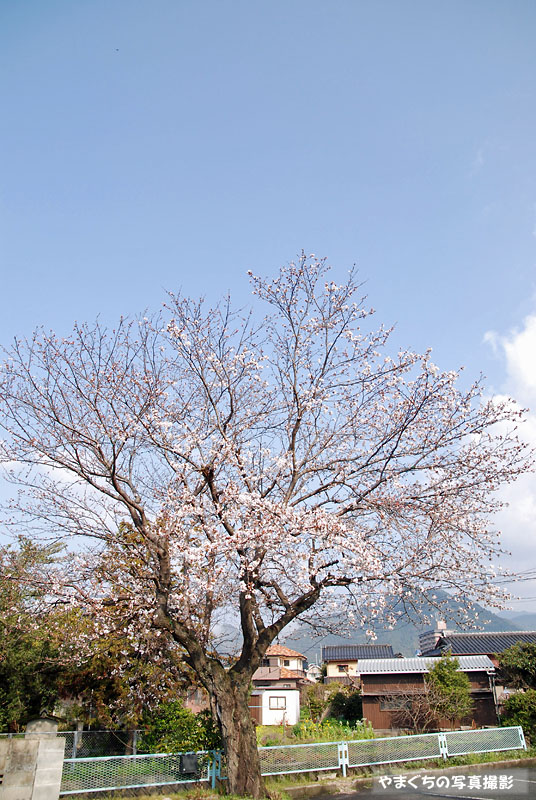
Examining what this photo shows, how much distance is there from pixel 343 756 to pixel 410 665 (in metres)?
13.9

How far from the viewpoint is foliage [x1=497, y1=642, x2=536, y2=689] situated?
20.1m

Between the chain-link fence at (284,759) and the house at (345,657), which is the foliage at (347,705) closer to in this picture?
the house at (345,657)

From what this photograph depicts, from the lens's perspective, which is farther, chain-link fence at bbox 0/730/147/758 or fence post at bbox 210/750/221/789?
chain-link fence at bbox 0/730/147/758

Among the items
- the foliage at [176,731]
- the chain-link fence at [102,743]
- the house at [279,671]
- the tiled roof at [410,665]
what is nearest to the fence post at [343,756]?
the foliage at [176,731]

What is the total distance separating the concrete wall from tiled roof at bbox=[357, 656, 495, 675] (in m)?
Result: 19.8

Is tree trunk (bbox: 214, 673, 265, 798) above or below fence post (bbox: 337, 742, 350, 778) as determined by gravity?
above

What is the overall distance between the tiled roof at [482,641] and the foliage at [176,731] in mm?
22209

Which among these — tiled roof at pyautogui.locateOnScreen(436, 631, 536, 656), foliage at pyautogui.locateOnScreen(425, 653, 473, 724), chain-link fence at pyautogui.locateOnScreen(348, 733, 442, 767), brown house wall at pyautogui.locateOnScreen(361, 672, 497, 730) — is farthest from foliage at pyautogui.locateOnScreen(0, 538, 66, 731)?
tiled roof at pyautogui.locateOnScreen(436, 631, 536, 656)

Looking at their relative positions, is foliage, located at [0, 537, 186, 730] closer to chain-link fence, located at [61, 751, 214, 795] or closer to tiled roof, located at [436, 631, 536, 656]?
chain-link fence, located at [61, 751, 214, 795]

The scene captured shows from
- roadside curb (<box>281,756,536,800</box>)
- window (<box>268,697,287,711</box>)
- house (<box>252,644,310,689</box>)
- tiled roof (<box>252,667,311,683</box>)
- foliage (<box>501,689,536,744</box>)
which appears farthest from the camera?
tiled roof (<box>252,667,311,683</box>)

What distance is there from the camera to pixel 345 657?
42500 mm

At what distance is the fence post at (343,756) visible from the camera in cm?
1398

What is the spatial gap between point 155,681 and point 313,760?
484cm

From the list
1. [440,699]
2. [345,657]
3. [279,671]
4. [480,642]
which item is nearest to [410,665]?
[440,699]
